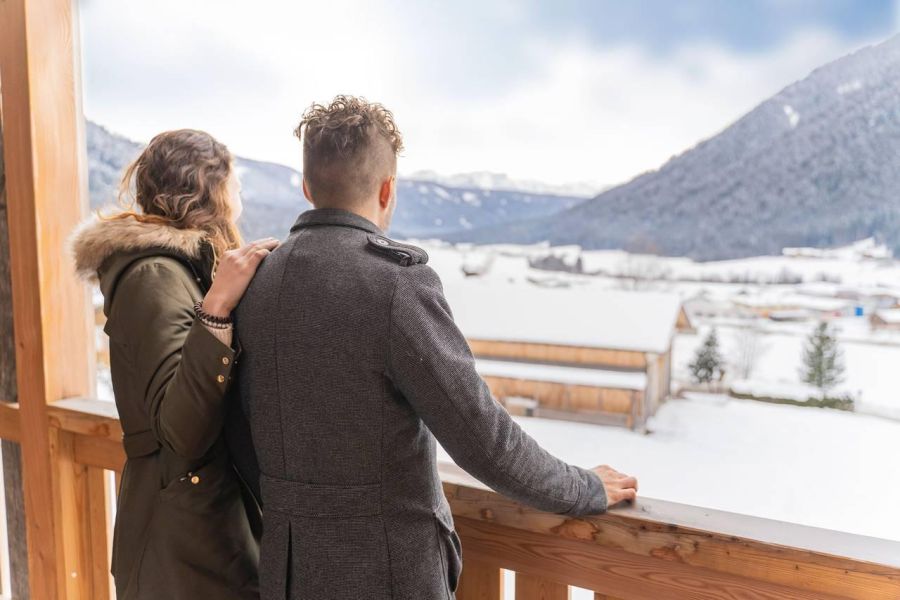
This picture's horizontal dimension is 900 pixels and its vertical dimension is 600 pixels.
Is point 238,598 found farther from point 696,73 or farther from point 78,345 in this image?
point 696,73

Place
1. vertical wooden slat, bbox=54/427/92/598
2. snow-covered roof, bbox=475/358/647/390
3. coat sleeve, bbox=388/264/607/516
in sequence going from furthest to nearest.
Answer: vertical wooden slat, bbox=54/427/92/598 → snow-covered roof, bbox=475/358/647/390 → coat sleeve, bbox=388/264/607/516

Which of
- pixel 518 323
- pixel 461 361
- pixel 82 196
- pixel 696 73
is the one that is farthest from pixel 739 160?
pixel 82 196

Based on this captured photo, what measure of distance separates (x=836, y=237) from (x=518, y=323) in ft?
2.41

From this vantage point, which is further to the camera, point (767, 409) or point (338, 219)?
point (767, 409)

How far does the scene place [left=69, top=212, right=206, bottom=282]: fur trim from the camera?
3.74ft

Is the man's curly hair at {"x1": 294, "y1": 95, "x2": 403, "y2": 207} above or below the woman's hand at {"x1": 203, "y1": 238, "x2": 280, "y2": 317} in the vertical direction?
above

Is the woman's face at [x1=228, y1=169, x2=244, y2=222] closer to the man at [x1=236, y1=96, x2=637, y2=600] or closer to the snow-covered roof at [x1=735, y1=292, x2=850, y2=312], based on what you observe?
the man at [x1=236, y1=96, x2=637, y2=600]

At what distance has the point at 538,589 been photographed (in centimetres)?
124

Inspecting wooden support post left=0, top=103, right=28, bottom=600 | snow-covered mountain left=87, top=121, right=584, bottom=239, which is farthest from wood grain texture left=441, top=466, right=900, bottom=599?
wooden support post left=0, top=103, right=28, bottom=600

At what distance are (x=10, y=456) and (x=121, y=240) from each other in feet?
4.72

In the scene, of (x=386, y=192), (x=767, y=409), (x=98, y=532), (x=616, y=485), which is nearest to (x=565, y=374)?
(x=767, y=409)

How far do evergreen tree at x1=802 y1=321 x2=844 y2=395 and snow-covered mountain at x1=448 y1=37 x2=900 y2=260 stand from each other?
0.18 meters

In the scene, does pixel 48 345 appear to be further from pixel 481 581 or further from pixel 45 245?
pixel 481 581

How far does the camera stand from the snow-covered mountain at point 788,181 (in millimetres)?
1305
